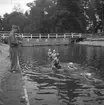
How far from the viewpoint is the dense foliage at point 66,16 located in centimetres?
8038

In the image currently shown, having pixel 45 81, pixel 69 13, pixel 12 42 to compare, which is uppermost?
pixel 69 13

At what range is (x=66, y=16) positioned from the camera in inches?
3174

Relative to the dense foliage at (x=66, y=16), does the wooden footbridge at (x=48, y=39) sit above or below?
below

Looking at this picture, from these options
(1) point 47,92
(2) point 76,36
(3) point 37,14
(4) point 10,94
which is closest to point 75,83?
(1) point 47,92

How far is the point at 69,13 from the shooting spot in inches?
3155

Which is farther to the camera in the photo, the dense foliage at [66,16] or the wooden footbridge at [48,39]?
the dense foliage at [66,16]

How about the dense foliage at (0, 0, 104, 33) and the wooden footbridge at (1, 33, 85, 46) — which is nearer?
the wooden footbridge at (1, 33, 85, 46)

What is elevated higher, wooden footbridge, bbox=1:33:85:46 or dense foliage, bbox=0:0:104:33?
dense foliage, bbox=0:0:104:33

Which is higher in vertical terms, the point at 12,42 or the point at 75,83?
the point at 12,42

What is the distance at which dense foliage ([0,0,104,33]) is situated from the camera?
80.4m

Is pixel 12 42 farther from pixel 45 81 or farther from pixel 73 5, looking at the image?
pixel 73 5

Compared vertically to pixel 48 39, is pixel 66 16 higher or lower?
higher

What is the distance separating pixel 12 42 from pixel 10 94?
198 inches

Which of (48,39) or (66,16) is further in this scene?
(66,16)
